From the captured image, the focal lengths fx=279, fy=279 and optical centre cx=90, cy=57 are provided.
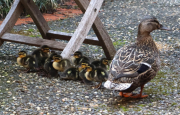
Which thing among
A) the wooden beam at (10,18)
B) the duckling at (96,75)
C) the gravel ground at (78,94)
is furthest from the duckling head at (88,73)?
the wooden beam at (10,18)

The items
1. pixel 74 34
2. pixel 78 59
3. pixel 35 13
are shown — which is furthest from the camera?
pixel 35 13

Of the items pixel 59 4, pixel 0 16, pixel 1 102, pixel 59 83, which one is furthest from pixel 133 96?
pixel 59 4

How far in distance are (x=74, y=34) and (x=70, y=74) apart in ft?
1.97

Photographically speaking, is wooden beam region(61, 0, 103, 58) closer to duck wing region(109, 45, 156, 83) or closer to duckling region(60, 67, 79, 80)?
duckling region(60, 67, 79, 80)

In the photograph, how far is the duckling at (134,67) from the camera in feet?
10.1

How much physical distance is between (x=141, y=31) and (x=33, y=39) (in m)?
2.08

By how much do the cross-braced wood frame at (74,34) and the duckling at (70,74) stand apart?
0.72 feet

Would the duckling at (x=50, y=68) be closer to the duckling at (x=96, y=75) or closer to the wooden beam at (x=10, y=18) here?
the duckling at (x=96, y=75)

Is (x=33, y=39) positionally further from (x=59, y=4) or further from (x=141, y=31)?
(x=59, y=4)

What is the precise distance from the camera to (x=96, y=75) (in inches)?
152

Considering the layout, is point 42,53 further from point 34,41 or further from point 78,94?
point 78,94

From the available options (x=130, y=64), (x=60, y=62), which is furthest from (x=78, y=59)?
(x=130, y=64)

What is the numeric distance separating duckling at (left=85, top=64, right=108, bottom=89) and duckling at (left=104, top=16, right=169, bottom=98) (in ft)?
1.40

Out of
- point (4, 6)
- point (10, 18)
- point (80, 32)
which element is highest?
point (80, 32)
